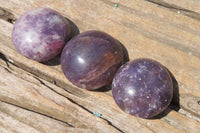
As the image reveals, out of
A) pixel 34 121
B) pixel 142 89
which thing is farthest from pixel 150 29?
pixel 34 121

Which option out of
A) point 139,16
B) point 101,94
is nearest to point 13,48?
point 101,94

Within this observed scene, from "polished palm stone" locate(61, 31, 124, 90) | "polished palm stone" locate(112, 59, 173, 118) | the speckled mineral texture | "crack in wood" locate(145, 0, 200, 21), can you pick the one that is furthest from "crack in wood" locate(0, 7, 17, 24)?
"crack in wood" locate(145, 0, 200, 21)

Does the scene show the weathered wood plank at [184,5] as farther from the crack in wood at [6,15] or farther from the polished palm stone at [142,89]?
the crack in wood at [6,15]

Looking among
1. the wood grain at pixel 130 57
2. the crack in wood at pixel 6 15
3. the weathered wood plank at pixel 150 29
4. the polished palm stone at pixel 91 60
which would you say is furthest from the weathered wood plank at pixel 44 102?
the weathered wood plank at pixel 150 29

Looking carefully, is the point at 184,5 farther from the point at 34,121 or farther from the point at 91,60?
the point at 34,121

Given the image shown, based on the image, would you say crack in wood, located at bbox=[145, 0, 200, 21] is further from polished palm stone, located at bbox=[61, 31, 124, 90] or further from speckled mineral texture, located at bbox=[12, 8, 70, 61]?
speckled mineral texture, located at bbox=[12, 8, 70, 61]

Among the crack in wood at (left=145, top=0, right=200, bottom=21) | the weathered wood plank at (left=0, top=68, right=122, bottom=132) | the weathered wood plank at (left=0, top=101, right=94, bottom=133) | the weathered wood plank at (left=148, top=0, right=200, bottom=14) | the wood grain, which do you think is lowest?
the weathered wood plank at (left=0, top=101, right=94, bottom=133)

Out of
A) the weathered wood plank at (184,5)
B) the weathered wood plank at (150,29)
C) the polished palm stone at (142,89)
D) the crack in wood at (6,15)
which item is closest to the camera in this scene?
the polished palm stone at (142,89)

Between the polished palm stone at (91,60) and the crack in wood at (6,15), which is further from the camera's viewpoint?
the crack in wood at (6,15)
